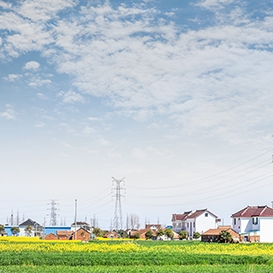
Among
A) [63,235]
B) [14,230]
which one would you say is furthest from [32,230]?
[63,235]

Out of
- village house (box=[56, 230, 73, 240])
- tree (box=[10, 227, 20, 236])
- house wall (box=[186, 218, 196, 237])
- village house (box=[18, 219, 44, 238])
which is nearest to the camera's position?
village house (box=[56, 230, 73, 240])

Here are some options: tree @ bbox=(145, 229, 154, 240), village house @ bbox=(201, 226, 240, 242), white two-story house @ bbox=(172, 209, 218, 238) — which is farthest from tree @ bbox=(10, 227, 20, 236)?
village house @ bbox=(201, 226, 240, 242)

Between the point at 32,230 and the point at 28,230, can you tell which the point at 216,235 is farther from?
the point at 32,230

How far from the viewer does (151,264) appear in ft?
92.4

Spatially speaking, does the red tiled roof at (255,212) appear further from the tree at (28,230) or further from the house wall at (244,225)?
the tree at (28,230)

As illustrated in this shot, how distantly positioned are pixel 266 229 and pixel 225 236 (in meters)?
16.9

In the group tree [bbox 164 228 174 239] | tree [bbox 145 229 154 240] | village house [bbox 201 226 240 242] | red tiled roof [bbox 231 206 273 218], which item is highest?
red tiled roof [bbox 231 206 273 218]

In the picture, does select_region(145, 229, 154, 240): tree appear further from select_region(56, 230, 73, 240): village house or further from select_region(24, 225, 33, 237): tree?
select_region(24, 225, 33, 237): tree

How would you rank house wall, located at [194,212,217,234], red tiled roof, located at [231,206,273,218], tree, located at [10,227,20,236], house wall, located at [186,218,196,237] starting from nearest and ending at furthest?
red tiled roof, located at [231,206,273,218], house wall, located at [194,212,217,234], house wall, located at [186,218,196,237], tree, located at [10,227,20,236]

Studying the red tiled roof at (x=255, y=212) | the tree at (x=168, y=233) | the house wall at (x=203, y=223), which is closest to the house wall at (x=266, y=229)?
the red tiled roof at (x=255, y=212)

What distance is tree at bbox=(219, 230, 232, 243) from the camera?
2677 inches

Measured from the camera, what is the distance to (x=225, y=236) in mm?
68250

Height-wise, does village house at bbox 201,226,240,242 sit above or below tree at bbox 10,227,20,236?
above

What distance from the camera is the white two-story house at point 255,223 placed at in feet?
257
